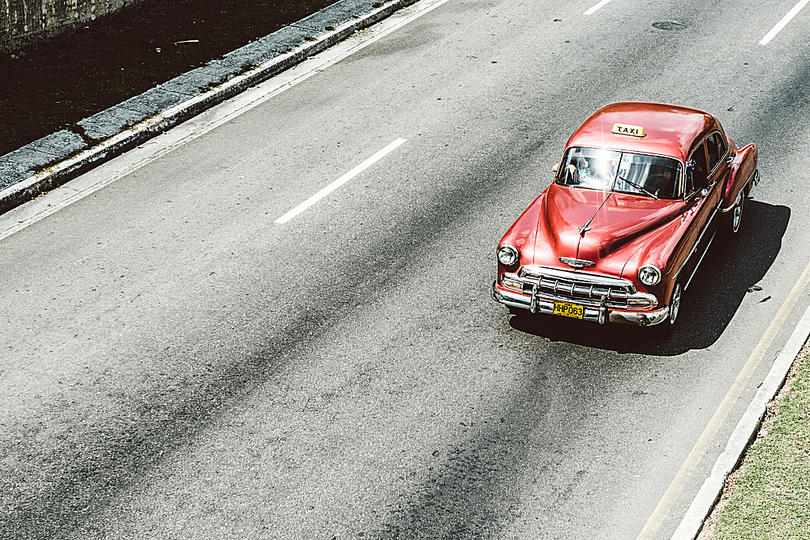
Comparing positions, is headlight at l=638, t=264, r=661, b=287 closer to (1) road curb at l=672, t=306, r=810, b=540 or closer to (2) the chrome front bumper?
(2) the chrome front bumper

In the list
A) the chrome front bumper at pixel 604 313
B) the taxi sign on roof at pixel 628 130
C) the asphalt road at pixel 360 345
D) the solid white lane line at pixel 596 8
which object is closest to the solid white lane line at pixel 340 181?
the asphalt road at pixel 360 345

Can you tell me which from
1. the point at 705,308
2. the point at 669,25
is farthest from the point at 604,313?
the point at 669,25

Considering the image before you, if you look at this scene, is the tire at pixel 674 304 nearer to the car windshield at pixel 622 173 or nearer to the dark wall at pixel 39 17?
the car windshield at pixel 622 173

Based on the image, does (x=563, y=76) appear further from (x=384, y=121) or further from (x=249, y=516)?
(x=249, y=516)

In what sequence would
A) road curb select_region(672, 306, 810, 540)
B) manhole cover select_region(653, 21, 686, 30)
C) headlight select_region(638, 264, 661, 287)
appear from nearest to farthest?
road curb select_region(672, 306, 810, 540) → headlight select_region(638, 264, 661, 287) → manhole cover select_region(653, 21, 686, 30)

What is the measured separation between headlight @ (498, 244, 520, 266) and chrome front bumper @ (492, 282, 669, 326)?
0.30 metres

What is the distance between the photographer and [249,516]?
6.92m

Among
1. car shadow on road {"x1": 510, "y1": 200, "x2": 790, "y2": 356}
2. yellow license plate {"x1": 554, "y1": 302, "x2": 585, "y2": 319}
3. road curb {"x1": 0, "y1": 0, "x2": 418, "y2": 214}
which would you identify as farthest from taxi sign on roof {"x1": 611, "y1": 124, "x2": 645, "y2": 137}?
road curb {"x1": 0, "y1": 0, "x2": 418, "y2": 214}

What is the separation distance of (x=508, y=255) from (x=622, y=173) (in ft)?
5.50

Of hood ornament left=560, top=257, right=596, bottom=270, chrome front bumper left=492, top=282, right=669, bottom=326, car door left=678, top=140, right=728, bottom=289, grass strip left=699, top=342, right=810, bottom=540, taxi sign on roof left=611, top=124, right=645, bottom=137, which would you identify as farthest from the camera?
taxi sign on roof left=611, top=124, right=645, bottom=137

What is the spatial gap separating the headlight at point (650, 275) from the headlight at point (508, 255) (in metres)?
1.22

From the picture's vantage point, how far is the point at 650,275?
8.29 metres

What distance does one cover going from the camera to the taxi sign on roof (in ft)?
31.6

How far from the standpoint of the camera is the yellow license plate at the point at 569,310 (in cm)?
854
